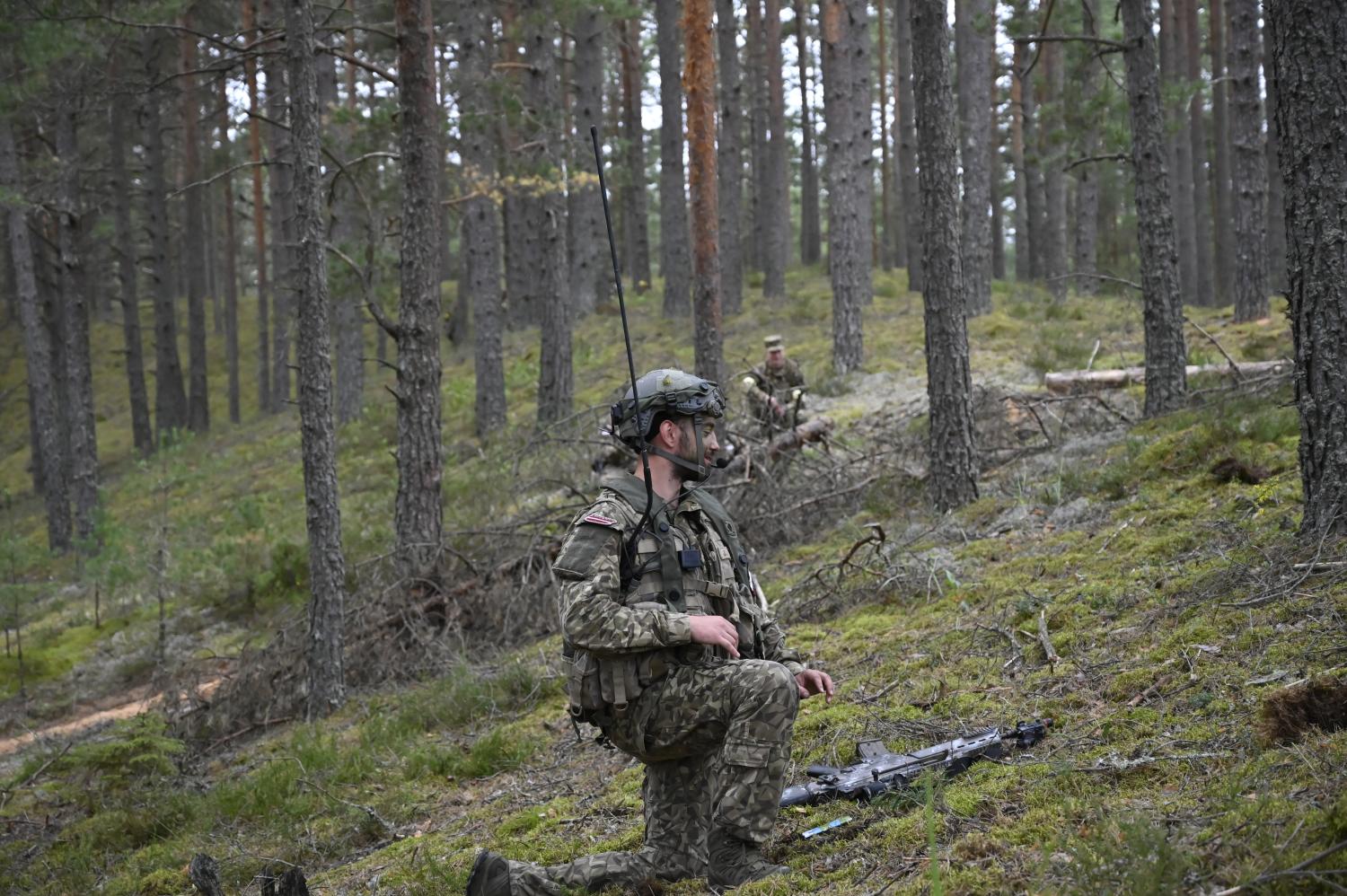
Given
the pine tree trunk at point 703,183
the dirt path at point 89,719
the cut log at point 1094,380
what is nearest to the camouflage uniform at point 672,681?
the dirt path at point 89,719

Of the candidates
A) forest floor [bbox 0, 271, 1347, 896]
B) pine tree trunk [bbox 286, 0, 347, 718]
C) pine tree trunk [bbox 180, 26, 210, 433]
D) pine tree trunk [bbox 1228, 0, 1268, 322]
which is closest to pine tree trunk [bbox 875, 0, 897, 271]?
pine tree trunk [bbox 1228, 0, 1268, 322]

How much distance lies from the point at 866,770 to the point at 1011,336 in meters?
13.1

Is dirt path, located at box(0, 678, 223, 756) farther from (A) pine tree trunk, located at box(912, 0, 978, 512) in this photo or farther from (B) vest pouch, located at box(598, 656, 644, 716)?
(A) pine tree trunk, located at box(912, 0, 978, 512)

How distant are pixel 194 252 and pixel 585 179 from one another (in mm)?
15989

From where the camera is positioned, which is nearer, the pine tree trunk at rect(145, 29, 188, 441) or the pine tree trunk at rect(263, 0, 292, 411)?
the pine tree trunk at rect(263, 0, 292, 411)

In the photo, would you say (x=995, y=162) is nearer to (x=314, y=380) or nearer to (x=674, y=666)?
(x=314, y=380)

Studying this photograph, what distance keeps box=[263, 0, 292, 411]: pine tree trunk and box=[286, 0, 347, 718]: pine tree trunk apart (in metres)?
4.71

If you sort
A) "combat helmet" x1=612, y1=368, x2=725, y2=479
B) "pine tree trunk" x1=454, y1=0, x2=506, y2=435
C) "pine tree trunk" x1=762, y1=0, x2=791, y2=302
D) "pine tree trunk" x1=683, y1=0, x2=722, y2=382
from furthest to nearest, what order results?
1. "pine tree trunk" x1=762, y1=0, x2=791, y2=302
2. "pine tree trunk" x1=454, y1=0, x2=506, y2=435
3. "pine tree trunk" x1=683, y1=0, x2=722, y2=382
4. "combat helmet" x1=612, y1=368, x2=725, y2=479

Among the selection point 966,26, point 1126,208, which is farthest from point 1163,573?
point 1126,208

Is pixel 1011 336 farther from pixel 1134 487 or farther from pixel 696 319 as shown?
pixel 1134 487

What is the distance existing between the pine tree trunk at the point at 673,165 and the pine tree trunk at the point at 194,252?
1000cm

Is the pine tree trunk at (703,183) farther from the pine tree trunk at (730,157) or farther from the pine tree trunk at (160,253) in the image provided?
the pine tree trunk at (160,253)

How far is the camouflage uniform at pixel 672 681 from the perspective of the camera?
388 cm

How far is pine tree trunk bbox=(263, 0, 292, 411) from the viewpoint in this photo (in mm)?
17609
